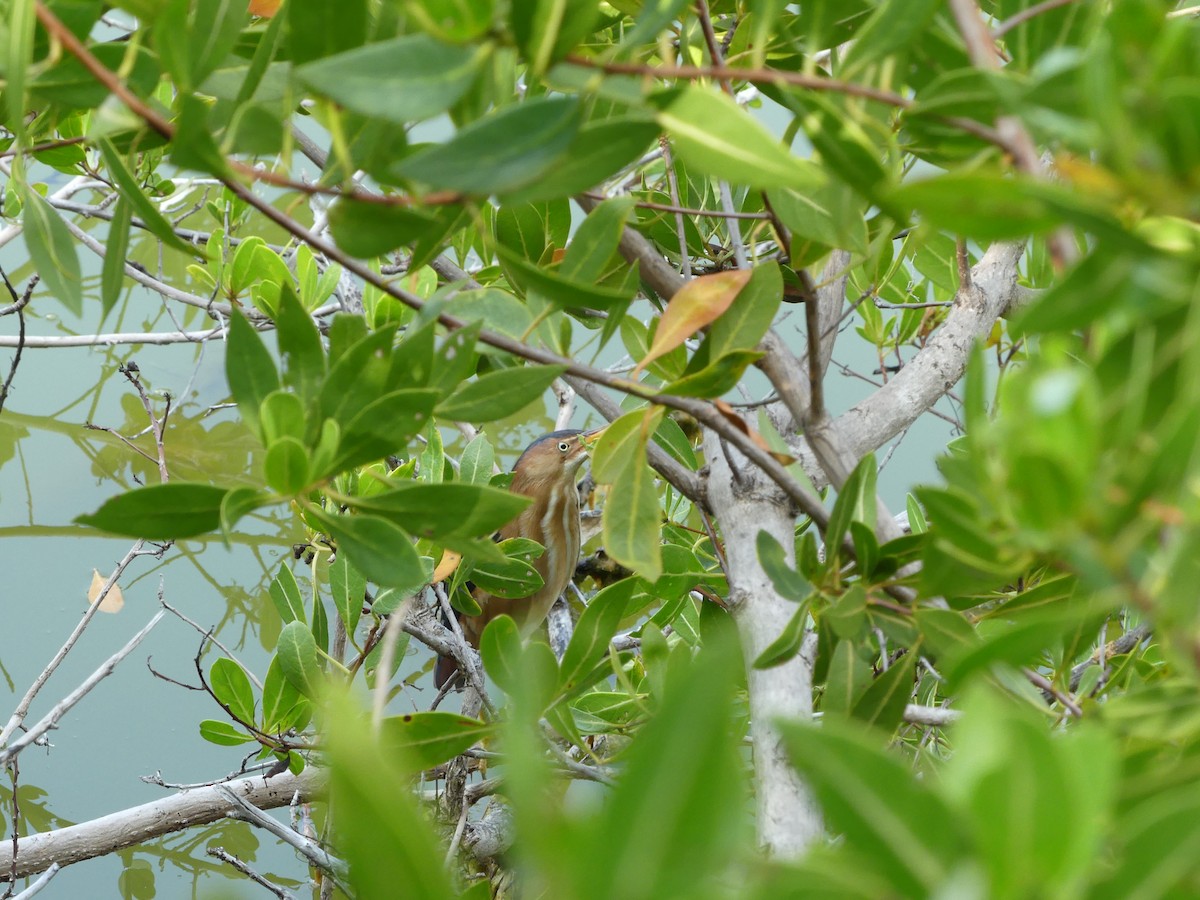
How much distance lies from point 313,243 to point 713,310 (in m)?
0.23

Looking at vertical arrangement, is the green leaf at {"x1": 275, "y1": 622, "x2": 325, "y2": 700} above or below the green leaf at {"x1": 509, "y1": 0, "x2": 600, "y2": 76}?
below

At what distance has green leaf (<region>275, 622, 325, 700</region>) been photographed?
3.57 feet

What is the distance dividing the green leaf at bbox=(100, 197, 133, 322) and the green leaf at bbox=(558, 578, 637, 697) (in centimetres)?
43

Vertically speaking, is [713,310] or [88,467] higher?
[713,310]

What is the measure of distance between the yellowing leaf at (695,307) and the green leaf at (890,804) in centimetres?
39

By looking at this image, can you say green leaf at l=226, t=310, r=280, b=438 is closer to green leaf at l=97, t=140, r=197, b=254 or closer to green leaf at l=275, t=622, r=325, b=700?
green leaf at l=97, t=140, r=197, b=254

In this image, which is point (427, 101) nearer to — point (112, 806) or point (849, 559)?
point (849, 559)

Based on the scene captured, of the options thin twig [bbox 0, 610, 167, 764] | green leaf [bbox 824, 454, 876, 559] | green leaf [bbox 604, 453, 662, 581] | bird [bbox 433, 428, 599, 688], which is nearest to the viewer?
green leaf [bbox 824, 454, 876, 559]

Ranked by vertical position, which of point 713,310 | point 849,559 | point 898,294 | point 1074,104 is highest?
point 1074,104

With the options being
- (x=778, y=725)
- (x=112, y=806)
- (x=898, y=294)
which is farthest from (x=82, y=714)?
(x=778, y=725)

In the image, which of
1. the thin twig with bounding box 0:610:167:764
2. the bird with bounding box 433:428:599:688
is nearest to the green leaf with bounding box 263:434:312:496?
the thin twig with bounding box 0:610:167:764

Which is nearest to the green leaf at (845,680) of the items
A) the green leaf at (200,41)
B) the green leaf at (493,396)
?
the green leaf at (493,396)

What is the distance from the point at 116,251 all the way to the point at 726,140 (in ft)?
0.93

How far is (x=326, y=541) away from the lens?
4.96ft
